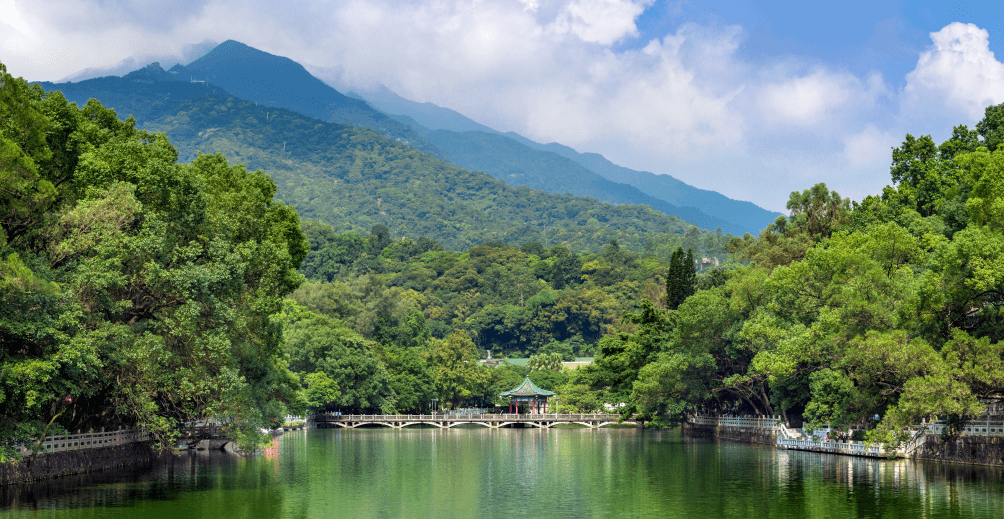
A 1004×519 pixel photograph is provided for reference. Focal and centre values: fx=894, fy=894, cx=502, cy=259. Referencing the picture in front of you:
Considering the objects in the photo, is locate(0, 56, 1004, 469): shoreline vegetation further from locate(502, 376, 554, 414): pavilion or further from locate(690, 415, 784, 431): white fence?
locate(502, 376, 554, 414): pavilion

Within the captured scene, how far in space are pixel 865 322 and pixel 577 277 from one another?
466ft

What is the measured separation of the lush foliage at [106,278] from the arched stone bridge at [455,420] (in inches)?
2263

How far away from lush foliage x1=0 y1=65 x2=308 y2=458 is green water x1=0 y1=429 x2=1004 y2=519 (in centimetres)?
262

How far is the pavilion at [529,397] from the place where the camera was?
102 m

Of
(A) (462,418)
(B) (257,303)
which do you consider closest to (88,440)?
(B) (257,303)

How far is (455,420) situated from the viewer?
324 ft

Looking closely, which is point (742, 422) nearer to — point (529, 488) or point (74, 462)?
point (529, 488)

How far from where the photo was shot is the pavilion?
102 metres

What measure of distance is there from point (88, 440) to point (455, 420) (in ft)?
217

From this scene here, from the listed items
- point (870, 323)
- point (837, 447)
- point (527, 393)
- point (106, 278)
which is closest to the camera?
point (106, 278)

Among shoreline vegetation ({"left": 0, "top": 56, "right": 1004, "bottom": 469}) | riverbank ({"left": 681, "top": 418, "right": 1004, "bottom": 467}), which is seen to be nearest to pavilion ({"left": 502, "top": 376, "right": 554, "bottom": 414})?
shoreline vegetation ({"left": 0, "top": 56, "right": 1004, "bottom": 469})

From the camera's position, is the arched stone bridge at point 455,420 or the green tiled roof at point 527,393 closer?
the arched stone bridge at point 455,420

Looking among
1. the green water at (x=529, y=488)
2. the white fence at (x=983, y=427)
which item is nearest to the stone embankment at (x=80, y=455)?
the green water at (x=529, y=488)

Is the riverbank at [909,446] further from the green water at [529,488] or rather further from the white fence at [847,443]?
the green water at [529,488]
